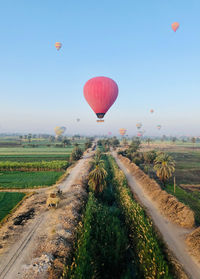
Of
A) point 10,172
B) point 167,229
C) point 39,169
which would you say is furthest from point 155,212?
→ point 10,172

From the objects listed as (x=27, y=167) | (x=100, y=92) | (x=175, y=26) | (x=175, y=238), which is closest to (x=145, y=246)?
(x=175, y=238)

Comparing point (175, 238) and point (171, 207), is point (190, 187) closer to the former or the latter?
point (171, 207)

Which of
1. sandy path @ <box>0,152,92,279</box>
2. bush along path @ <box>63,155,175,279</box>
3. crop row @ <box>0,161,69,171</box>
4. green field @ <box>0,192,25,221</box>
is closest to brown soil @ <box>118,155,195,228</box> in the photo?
bush along path @ <box>63,155,175,279</box>

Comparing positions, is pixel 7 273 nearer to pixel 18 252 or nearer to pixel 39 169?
pixel 18 252

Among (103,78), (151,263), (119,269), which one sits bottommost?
(119,269)

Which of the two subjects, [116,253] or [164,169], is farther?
[164,169]

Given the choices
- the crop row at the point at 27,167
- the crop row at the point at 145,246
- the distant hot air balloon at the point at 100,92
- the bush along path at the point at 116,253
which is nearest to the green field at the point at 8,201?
the bush along path at the point at 116,253
